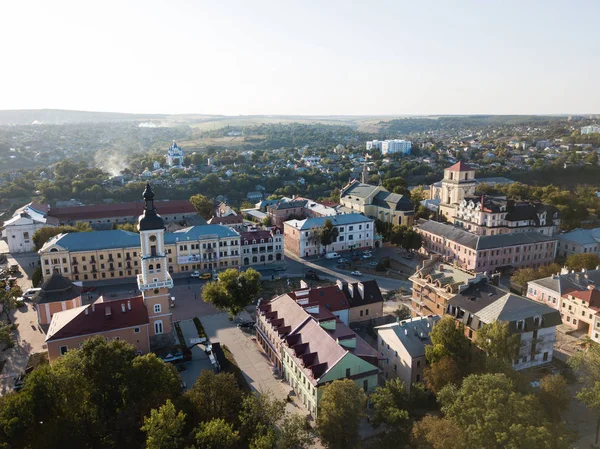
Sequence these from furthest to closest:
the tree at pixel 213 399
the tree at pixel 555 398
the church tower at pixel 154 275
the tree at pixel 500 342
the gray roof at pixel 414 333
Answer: the church tower at pixel 154 275 < the gray roof at pixel 414 333 < the tree at pixel 500 342 < the tree at pixel 555 398 < the tree at pixel 213 399

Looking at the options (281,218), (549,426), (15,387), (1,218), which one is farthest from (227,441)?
(1,218)

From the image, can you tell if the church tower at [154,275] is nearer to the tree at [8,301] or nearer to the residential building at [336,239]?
the tree at [8,301]

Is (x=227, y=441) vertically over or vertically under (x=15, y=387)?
over

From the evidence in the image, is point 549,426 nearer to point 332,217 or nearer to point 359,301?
point 359,301

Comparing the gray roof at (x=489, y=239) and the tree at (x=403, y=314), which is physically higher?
the gray roof at (x=489, y=239)

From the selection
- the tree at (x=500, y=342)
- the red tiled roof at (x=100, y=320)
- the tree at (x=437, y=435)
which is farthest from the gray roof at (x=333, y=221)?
the tree at (x=437, y=435)

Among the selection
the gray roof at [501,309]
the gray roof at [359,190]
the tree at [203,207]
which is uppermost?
the gray roof at [359,190]

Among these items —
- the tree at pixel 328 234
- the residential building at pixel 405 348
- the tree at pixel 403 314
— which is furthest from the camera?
the tree at pixel 328 234

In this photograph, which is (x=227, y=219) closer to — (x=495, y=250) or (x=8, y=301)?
(x=8, y=301)
